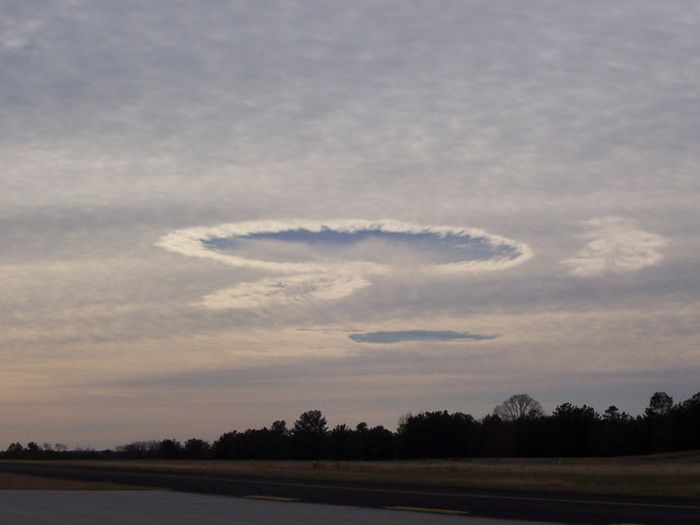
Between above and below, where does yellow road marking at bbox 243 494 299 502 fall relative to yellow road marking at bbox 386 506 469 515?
above

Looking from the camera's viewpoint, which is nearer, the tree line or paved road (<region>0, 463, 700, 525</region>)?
paved road (<region>0, 463, 700, 525</region>)

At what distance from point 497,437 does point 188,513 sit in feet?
413

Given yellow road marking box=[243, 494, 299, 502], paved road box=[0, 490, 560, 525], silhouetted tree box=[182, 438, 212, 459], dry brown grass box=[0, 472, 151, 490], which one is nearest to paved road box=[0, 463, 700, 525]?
yellow road marking box=[243, 494, 299, 502]

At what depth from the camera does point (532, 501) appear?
96.5 ft

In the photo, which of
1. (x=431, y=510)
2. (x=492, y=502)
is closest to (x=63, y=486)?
(x=492, y=502)

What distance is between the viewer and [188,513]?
24016mm

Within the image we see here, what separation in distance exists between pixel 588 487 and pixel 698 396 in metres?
107

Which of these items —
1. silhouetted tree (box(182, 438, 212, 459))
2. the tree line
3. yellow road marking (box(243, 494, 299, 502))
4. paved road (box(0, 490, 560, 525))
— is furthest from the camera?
silhouetted tree (box(182, 438, 212, 459))

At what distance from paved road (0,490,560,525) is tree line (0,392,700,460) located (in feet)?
344

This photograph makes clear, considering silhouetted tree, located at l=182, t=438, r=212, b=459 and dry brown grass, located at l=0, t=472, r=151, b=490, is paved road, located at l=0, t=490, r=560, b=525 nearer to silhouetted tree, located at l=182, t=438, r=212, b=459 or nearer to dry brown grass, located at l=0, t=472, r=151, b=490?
dry brown grass, located at l=0, t=472, r=151, b=490

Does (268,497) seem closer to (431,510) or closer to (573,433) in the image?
(431,510)

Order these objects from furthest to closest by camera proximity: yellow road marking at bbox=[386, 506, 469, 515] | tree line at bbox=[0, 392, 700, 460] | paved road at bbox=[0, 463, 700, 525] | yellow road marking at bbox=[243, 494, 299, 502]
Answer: tree line at bbox=[0, 392, 700, 460]
yellow road marking at bbox=[243, 494, 299, 502]
yellow road marking at bbox=[386, 506, 469, 515]
paved road at bbox=[0, 463, 700, 525]

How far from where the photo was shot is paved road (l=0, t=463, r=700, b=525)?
23.6 m

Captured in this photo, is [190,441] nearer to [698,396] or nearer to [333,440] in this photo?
[333,440]
